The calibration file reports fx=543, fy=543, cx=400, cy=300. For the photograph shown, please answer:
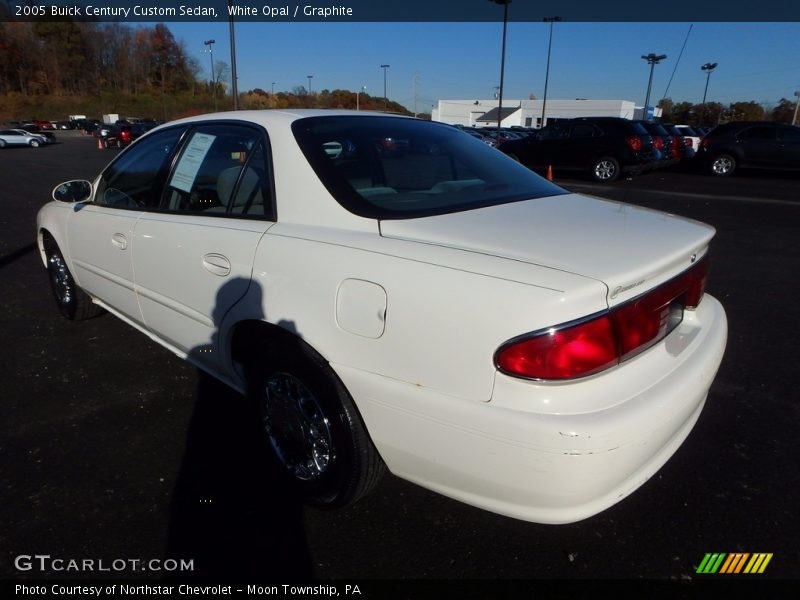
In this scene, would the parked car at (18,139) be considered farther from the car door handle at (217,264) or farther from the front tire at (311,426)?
the front tire at (311,426)

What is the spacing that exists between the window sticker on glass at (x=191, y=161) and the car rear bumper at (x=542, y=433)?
1.52m

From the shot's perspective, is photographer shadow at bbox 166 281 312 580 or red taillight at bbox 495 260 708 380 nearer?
red taillight at bbox 495 260 708 380

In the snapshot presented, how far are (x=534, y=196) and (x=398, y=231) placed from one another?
881mm

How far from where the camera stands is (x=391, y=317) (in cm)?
175

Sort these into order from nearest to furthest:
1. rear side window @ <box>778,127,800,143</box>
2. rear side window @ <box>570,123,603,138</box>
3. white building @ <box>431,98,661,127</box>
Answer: rear side window @ <box>570,123,603,138</box> → rear side window @ <box>778,127,800,143</box> → white building @ <box>431,98,661,127</box>

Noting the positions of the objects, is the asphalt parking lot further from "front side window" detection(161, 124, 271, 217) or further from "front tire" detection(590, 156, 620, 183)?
"front tire" detection(590, 156, 620, 183)

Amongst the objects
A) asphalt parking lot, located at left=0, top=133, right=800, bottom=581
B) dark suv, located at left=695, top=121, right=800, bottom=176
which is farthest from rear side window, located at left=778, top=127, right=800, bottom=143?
asphalt parking lot, located at left=0, top=133, right=800, bottom=581

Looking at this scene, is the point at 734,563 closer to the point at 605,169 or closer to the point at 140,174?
the point at 140,174

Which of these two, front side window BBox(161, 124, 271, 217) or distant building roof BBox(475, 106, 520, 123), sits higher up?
distant building roof BBox(475, 106, 520, 123)

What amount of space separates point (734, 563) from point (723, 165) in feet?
59.2

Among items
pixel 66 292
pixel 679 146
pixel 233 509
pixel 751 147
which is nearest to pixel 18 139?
pixel 679 146

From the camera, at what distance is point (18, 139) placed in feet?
115

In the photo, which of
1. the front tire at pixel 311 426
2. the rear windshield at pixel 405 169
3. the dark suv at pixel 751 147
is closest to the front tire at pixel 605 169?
the dark suv at pixel 751 147

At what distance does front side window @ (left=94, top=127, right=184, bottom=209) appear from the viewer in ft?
9.97
